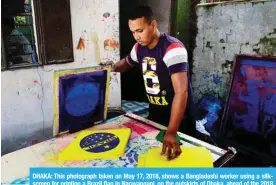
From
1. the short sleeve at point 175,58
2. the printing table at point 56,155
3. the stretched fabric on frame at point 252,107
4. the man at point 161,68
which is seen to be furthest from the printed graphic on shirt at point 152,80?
Answer: the stretched fabric on frame at point 252,107

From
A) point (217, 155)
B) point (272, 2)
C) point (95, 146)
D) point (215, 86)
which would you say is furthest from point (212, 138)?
point (95, 146)

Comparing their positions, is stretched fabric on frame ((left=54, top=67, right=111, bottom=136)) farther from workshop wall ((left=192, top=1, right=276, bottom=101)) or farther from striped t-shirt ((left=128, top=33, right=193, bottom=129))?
workshop wall ((left=192, top=1, right=276, bottom=101))

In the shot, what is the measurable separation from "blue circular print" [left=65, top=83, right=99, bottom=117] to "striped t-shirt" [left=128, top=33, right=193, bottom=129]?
1.44ft

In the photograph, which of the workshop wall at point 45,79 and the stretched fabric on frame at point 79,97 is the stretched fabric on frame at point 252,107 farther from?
the stretched fabric on frame at point 79,97

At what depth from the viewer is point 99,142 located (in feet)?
5.02

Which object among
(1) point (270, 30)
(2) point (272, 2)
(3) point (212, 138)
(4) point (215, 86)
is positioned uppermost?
(2) point (272, 2)

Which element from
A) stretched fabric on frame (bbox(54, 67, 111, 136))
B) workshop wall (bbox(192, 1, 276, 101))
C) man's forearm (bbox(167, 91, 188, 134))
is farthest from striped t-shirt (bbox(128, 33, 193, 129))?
workshop wall (bbox(192, 1, 276, 101))

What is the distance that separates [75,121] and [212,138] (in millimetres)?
2500

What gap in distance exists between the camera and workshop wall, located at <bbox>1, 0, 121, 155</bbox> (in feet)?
8.44

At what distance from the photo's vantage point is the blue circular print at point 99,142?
145cm

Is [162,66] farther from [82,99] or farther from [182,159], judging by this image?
[182,159]

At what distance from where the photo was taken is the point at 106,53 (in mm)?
3287

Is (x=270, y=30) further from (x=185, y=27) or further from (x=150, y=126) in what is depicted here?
(x=150, y=126)

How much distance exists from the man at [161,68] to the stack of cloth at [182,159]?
4.2 inches
